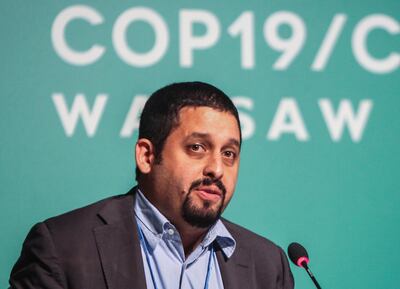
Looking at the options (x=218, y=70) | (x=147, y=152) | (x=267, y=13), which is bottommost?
(x=147, y=152)

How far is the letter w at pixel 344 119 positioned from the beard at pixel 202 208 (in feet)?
3.27

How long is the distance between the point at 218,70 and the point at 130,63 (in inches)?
14.1

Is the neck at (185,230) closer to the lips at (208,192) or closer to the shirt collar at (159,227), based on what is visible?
the shirt collar at (159,227)

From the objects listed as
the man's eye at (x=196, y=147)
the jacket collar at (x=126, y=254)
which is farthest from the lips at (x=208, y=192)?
the jacket collar at (x=126, y=254)

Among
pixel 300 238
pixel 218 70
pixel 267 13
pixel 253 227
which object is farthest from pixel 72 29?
pixel 300 238

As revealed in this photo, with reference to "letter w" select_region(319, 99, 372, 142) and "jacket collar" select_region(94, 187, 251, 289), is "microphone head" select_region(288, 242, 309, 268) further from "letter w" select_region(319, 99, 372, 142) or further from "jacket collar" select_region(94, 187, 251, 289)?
"letter w" select_region(319, 99, 372, 142)

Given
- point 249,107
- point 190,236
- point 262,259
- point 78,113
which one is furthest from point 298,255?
point 78,113

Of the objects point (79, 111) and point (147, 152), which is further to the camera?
point (79, 111)

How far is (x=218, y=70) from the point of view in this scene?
2662 mm

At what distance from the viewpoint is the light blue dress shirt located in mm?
1875

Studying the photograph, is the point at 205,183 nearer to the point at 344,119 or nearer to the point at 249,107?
the point at 249,107

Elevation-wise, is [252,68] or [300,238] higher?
[252,68]

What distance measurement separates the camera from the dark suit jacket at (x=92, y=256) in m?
1.75

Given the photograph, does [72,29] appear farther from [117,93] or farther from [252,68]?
[252,68]
